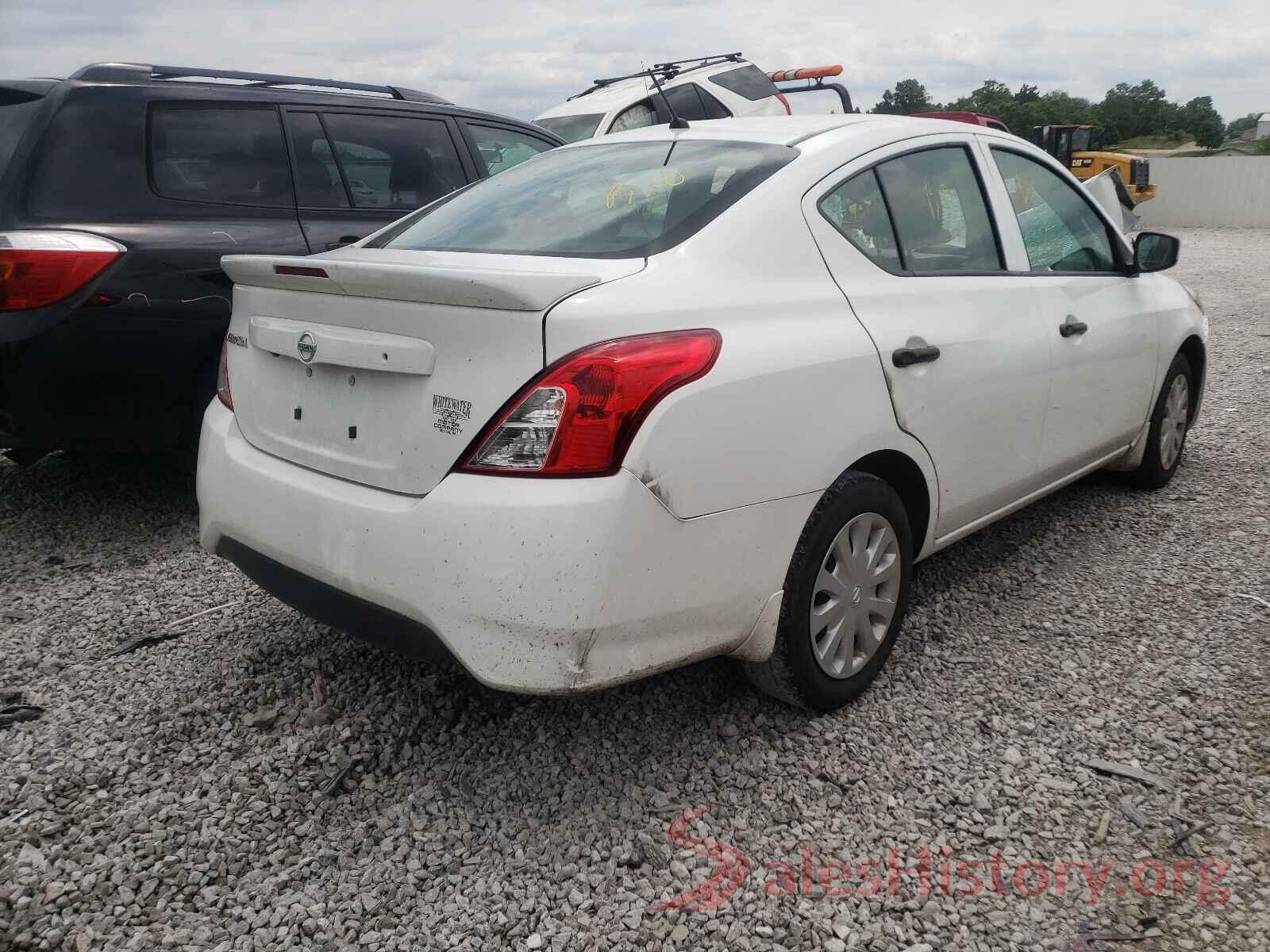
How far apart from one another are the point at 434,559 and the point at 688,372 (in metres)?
0.66

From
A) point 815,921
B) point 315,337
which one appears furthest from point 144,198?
point 815,921

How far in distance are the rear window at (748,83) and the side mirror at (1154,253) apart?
778cm

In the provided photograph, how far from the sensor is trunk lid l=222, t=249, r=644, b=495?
7.24 feet

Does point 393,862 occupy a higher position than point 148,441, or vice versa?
point 148,441

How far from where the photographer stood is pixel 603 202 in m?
2.88

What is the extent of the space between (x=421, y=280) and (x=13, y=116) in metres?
2.80

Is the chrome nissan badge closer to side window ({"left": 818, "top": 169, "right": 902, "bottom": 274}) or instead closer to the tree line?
side window ({"left": 818, "top": 169, "right": 902, "bottom": 274})

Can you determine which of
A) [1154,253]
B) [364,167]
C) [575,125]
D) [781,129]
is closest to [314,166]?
[364,167]

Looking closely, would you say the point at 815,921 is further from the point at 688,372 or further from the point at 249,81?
the point at 249,81

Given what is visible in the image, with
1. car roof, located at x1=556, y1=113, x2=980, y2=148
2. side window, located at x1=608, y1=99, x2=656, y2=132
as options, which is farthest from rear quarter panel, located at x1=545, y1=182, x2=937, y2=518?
side window, located at x1=608, y1=99, x2=656, y2=132

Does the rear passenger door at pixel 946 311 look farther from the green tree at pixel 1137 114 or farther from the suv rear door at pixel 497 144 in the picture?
the green tree at pixel 1137 114

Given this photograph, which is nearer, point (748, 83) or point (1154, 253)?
point (1154, 253)

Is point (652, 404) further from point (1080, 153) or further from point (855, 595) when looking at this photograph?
point (1080, 153)

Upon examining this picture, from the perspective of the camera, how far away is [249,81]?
15.7ft
